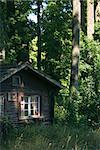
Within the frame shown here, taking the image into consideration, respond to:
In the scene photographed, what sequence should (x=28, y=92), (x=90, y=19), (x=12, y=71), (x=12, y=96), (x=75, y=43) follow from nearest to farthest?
(x=75, y=43), (x=12, y=71), (x=12, y=96), (x=28, y=92), (x=90, y=19)

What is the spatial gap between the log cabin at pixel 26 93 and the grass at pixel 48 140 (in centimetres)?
1301

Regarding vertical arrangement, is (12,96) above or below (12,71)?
below

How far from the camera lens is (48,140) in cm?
1341

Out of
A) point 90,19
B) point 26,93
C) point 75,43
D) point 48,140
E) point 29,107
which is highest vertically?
point 90,19

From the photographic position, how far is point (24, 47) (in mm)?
46312

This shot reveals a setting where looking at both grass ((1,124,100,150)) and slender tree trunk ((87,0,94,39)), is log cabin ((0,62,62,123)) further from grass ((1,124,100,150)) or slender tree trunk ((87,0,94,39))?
grass ((1,124,100,150))

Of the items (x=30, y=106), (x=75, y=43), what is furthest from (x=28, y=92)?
Result: (x=75, y=43)

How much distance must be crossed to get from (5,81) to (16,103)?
1.66 m

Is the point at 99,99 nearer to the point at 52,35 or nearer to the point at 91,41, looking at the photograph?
the point at 91,41

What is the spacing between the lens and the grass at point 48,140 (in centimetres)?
1216

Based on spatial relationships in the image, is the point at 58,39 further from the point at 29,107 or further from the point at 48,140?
the point at 48,140

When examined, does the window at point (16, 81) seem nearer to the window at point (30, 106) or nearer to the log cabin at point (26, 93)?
the log cabin at point (26, 93)

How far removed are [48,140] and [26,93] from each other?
17359 millimetres

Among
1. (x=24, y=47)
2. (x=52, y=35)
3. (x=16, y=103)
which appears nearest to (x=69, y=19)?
(x=52, y=35)
